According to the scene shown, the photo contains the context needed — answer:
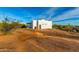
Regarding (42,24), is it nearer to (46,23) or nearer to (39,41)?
(46,23)

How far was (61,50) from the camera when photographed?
2.31 m

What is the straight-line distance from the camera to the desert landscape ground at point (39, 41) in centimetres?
230

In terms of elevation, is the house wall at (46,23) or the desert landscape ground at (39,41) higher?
the house wall at (46,23)

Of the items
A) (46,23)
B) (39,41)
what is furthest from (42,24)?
(39,41)

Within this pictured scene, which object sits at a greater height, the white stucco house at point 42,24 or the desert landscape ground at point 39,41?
the white stucco house at point 42,24

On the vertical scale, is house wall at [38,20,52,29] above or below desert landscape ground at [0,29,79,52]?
above

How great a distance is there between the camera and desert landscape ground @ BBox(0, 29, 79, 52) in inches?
90.7

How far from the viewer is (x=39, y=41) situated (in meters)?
2.32

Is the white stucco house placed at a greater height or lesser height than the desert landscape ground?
greater

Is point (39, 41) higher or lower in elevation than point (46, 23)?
lower

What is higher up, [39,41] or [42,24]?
[42,24]
